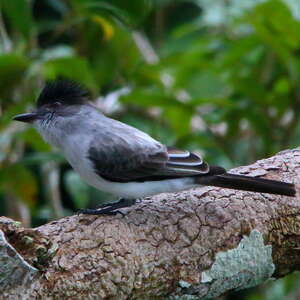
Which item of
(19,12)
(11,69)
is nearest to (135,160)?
(19,12)

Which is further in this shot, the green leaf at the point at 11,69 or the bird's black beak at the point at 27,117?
the green leaf at the point at 11,69

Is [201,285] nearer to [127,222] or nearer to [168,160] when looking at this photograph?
[127,222]

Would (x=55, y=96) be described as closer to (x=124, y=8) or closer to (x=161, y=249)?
(x=124, y=8)

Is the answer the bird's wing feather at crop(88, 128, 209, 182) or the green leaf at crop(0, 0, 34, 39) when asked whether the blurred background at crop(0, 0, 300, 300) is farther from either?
the bird's wing feather at crop(88, 128, 209, 182)

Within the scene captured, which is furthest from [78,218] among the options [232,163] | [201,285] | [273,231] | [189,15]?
[189,15]

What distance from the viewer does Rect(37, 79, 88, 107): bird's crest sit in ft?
11.8

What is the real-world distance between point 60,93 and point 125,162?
0.53 metres

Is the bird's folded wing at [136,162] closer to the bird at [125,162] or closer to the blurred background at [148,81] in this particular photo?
the bird at [125,162]

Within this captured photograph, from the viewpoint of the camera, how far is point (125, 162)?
333 cm

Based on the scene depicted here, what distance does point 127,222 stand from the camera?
280cm

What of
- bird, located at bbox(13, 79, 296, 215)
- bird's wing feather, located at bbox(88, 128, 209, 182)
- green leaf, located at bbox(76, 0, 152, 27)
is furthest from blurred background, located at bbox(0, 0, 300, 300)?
bird's wing feather, located at bbox(88, 128, 209, 182)

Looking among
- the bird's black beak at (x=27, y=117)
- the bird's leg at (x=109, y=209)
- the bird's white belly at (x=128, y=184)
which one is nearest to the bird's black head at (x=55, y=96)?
the bird's black beak at (x=27, y=117)

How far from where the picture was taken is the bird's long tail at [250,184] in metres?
2.96

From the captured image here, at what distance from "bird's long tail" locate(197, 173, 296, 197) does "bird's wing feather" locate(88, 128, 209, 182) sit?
17 cm
